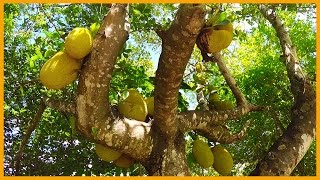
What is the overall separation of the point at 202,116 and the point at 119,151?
1.78 feet

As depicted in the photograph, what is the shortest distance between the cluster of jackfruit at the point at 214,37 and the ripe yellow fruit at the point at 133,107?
0.44 meters

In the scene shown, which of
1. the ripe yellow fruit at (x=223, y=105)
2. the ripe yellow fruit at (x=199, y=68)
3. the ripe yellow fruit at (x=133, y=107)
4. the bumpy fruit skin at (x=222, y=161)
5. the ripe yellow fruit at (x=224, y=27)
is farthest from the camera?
the ripe yellow fruit at (x=199, y=68)

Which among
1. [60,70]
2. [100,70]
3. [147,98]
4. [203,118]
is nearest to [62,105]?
[60,70]

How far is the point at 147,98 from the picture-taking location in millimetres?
2566

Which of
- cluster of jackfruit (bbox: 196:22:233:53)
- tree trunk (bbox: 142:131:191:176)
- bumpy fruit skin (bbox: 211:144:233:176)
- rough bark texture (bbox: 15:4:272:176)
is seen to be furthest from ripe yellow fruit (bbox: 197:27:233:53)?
bumpy fruit skin (bbox: 211:144:233:176)

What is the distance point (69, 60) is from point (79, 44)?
11cm

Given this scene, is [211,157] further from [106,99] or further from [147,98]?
[106,99]

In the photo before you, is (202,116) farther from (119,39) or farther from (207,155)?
(119,39)

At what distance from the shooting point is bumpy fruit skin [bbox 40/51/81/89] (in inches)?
76.7

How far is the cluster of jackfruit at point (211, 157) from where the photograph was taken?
2.44 meters

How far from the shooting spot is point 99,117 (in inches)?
78.7

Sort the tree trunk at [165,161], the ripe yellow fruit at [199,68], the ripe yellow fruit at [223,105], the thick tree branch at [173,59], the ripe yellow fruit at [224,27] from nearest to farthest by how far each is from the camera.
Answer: the thick tree branch at [173,59], the ripe yellow fruit at [224,27], the tree trunk at [165,161], the ripe yellow fruit at [223,105], the ripe yellow fruit at [199,68]

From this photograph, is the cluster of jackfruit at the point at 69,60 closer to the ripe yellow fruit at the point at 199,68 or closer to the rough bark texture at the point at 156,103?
the rough bark texture at the point at 156,103

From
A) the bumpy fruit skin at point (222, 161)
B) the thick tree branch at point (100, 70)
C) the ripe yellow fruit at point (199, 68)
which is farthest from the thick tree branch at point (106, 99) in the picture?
the ripe yellow fruit at point (199, 68)
